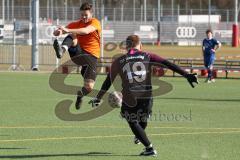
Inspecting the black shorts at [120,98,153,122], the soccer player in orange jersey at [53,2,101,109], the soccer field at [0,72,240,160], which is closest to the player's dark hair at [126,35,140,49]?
the black shorts at [120,98,153,122]

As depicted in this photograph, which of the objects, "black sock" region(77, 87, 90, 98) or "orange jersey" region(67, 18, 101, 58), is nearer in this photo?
"orange jersey" region(67, 18, 101, 58)

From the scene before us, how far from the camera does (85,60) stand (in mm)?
15789

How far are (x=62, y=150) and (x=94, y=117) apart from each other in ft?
17.1

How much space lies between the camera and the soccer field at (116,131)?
1113cm

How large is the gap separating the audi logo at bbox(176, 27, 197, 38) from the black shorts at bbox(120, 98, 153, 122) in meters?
63.8

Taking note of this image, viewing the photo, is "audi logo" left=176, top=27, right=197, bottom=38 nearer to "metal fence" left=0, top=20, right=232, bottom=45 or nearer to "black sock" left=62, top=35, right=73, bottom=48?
"metal fence" left=0, top=20, right=232, bottom=45

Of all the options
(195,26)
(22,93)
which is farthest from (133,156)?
(195,26)

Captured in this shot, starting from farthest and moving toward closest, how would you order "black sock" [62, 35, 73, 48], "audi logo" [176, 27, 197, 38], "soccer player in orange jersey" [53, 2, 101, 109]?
"audi logo" [176, 27, 197, 38], "black sock" [62, 35, 73, 48], "soccer player in orange jersey" [53, 2, 101, 109]

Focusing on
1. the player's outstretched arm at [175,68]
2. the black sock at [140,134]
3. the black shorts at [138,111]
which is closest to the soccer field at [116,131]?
the black sock at [140,134]

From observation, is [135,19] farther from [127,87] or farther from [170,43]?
[127,87]

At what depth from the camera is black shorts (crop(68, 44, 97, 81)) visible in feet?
51.2

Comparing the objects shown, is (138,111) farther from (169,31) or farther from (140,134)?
(169,31)

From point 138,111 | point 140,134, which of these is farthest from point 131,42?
point 140,134

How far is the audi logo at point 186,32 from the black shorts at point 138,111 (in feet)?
209
